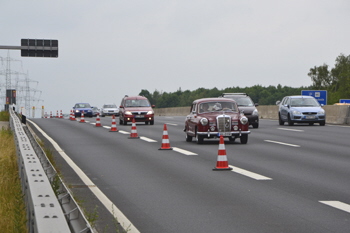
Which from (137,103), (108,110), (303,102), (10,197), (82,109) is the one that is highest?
(303,102)

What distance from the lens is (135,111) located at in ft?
126

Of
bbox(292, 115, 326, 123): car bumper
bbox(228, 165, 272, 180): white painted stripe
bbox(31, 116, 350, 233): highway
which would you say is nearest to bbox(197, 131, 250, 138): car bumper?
bbox(31, 116, 350, 233): highway

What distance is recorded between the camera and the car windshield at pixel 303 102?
34.9 meters

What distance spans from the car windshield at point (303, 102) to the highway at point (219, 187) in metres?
14.9

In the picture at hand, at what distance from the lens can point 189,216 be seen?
325 inches

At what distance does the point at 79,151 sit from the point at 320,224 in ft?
39.6

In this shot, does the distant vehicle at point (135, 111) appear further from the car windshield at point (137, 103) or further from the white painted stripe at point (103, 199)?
the white painted stripe at point (103, 199)

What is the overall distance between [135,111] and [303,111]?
948 cm

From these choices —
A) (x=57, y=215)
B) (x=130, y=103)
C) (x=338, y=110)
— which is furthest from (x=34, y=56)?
(x=57, y=215)

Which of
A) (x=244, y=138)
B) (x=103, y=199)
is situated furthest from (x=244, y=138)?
(x=103, y=199)

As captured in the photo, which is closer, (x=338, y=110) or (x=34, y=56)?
(x=338, y=110)

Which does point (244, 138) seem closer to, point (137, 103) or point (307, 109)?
point (307, 109)

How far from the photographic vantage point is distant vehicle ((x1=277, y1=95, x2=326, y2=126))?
34.0 m

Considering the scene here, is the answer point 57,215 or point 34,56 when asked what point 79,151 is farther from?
point 34,56
